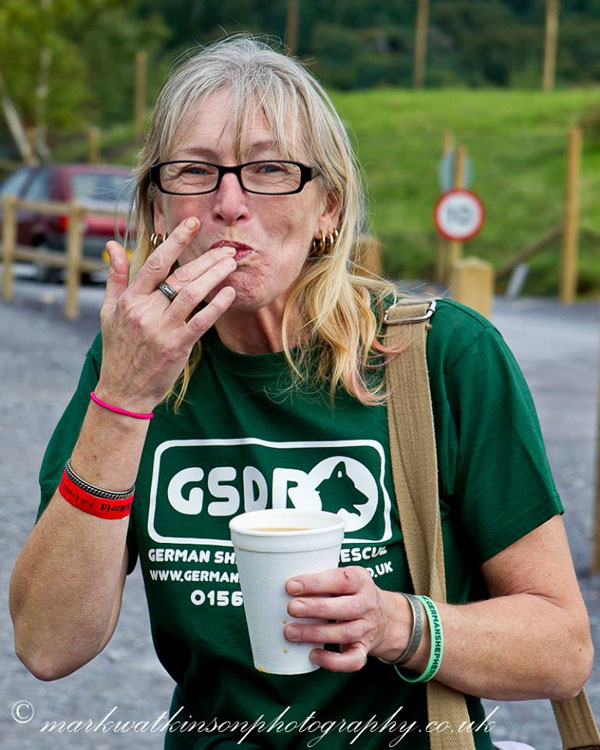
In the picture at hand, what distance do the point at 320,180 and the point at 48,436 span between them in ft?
19.8

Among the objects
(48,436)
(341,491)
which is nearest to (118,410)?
(341,491)

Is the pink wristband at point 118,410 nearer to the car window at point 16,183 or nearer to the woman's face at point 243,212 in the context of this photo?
the woman's face at point 243,212

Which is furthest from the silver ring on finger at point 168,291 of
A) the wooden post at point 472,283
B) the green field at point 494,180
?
the green field at point 494,180

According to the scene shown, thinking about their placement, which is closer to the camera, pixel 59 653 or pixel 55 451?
pixel 59 653

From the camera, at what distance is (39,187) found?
1759 centimetres

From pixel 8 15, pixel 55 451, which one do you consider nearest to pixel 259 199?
pixel 55 451

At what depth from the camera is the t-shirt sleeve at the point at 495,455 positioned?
6.67 feet

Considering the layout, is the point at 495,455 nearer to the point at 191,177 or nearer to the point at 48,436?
the point at 191,177

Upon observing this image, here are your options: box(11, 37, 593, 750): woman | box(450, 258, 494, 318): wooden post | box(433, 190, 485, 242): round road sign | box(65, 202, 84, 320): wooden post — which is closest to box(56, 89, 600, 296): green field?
box(65, 202, 84, 320): wooden post

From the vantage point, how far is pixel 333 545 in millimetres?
1701

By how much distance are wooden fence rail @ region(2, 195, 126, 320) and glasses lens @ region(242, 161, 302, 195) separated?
1001cm

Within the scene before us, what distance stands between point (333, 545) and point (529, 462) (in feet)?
1.63

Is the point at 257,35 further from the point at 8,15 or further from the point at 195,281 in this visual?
the point at 8,15

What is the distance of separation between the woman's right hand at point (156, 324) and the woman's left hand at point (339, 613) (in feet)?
1.44
